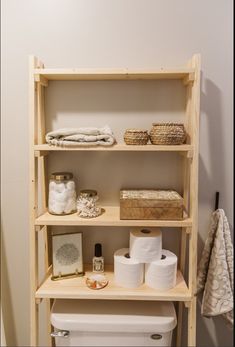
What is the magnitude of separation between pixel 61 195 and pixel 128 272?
1.31 ft

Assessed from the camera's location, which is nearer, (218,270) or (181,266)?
(218,270)

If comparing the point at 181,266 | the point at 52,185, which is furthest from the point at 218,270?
the point at 52,185

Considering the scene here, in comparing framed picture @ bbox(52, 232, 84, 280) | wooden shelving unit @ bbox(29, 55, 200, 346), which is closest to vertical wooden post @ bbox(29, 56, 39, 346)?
wooden shelving unit @ bbox(29, 55, 200, 346)

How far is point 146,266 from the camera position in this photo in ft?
3.65

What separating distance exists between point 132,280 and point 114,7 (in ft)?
3.66

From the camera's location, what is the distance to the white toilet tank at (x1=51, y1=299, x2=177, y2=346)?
108 centimetres

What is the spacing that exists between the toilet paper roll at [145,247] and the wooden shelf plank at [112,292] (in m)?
0.12

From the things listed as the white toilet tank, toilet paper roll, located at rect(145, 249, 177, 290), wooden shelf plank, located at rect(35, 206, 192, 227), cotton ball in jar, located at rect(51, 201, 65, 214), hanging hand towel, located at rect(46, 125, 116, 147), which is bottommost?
the white toilet tank

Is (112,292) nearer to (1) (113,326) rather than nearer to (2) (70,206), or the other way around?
(1) (113,326)

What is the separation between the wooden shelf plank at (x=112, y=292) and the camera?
3.47 ft

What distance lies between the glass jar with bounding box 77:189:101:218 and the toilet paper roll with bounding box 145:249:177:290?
0.98ft

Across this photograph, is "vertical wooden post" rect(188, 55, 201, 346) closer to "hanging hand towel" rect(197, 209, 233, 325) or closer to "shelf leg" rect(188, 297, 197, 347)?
"shelf leg" rect(188, 297, 197, 347)

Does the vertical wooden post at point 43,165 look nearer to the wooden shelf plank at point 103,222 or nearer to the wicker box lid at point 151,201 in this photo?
the wooden shelf plank at point 103,222

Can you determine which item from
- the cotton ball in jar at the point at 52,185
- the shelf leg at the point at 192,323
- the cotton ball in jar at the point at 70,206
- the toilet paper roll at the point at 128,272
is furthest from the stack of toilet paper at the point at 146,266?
the cotton ball in jar at the point at 52,185
